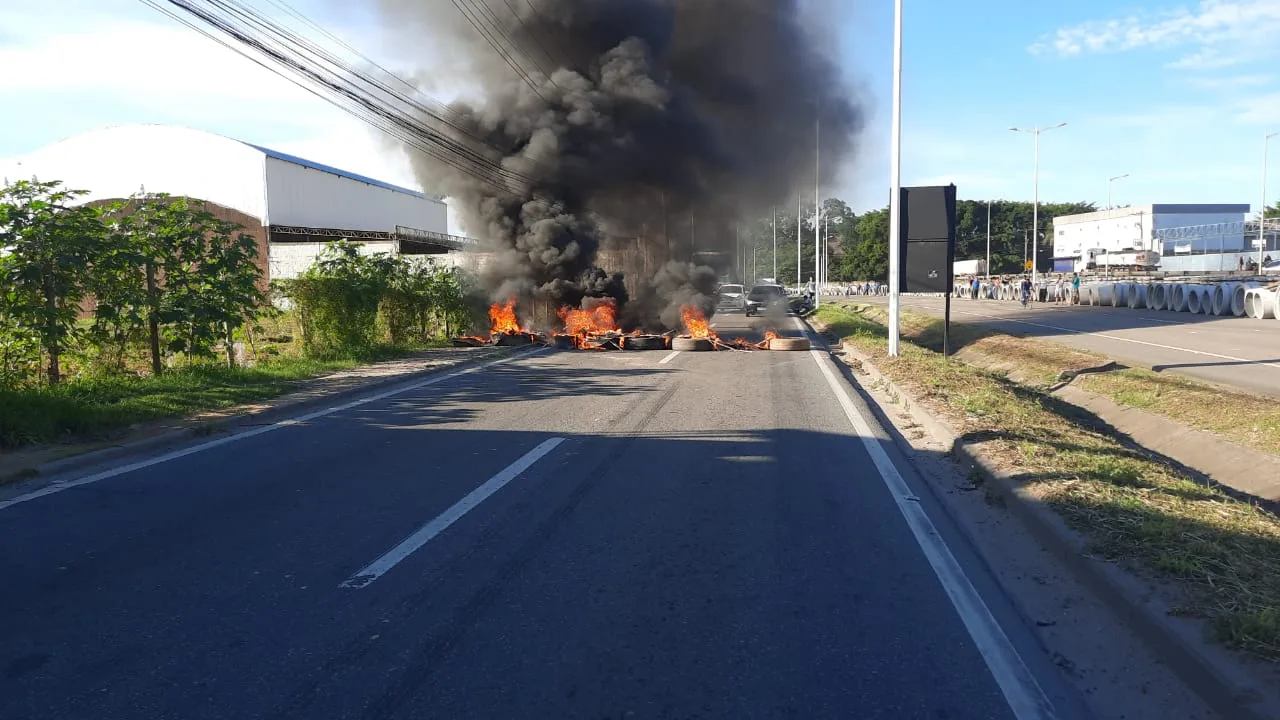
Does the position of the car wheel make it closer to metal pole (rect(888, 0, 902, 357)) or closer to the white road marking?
metal pole (rect(888, 0, 902, 357))

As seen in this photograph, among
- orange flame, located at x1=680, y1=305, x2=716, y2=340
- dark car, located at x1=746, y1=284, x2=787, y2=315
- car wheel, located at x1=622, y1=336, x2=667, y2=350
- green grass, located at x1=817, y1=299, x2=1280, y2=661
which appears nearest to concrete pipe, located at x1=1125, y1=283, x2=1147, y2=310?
dark car, located at x1=746, y1=284, x2=787, y2=315

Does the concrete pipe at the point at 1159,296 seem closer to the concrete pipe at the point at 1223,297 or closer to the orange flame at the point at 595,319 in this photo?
the concrete pipe at the point at 1223,297

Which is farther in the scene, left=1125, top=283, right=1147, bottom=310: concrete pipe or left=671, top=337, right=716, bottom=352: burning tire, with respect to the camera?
left=1125, top=283, right=1147, bottom=310: concrete pipe

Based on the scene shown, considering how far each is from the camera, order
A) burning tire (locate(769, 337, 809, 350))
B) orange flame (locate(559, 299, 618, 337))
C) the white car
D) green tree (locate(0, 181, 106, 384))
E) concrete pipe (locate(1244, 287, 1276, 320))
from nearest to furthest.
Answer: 1. green tree (locate(0, 181, 106, 384))
2. burning tire (locate(769, 337, 809, 350))
3. orange flame (locate(559, 299, 618, 337))
4. concrete pipe (locate(1244, 287, 1276, 320))
5. the white car

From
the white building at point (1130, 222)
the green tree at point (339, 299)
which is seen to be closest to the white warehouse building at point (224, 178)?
the green tree at point (339, 299)

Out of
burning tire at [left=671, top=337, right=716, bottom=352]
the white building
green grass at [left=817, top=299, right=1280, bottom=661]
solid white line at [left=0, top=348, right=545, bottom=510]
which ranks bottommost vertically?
green grass at [left=817, top=299, right=1280, bottom=661]

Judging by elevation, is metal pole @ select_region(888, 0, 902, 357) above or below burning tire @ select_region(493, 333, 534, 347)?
above

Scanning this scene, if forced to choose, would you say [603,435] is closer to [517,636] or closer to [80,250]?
[517,636]

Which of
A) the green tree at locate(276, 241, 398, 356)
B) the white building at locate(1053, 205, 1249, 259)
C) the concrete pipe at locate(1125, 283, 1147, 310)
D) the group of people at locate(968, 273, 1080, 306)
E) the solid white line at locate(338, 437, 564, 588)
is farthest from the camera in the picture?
the white building at locate(1053, 205, 1249, 259)

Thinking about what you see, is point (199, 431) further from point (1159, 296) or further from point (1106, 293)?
point (1106, 293)

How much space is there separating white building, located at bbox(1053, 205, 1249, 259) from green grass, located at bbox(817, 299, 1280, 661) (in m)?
63.3

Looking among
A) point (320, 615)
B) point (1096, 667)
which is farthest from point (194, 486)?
point (1096, 667)

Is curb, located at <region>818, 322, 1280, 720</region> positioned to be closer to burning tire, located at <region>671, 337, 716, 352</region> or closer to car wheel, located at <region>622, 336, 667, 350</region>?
burning tire, located at <region>671, 337, 716, 352</region>

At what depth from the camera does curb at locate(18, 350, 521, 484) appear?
21.7ft
